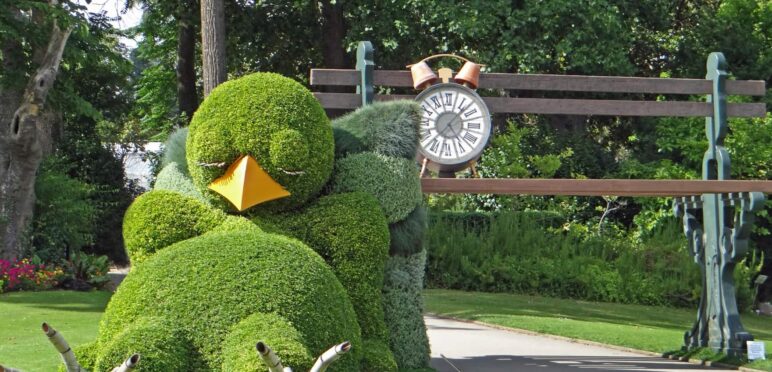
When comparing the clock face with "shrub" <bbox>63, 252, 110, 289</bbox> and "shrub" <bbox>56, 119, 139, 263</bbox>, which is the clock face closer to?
"shrub" <bbox>63, 252, 110, 289</bbox>

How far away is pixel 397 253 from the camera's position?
878 cm

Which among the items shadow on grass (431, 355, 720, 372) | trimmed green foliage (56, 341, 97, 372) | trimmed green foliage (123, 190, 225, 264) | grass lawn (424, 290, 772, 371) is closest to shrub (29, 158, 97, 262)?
grass lawn (424, 290, 772, 371)

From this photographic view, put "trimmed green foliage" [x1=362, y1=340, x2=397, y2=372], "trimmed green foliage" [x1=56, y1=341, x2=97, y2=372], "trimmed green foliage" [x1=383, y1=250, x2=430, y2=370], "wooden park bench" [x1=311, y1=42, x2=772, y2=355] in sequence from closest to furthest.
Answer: "trimmed green foliage" [x1=56, y1=341, x2=97, y2=372] < "trimmed green foliage" [x1=362, y1=340, x2=397, y2=372] < "trimmed green foliage" [x1=383, y1=250, x2=430, y2=370] < "wooden park bench" [x1=311, y1=42, x2=772, y2=355]

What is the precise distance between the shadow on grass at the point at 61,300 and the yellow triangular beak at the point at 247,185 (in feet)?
30.8

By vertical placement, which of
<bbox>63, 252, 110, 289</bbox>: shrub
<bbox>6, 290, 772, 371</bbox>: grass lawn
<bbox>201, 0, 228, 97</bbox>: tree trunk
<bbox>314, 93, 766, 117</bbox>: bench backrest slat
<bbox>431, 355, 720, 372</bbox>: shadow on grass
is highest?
<bbox>201, 0, 228, 97</bbox>: tree trunk

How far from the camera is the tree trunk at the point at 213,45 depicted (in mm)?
15180

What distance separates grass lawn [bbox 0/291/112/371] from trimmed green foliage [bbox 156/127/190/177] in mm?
2752

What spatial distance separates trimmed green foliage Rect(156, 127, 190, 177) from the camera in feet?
28.7

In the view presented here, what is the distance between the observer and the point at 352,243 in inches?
315

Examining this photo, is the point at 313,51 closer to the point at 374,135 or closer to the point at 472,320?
the point at 472,320

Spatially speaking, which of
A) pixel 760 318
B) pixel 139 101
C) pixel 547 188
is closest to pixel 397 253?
pixel 547 188

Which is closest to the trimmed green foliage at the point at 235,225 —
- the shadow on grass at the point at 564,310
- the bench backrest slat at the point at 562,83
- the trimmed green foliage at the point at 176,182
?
the trimmed green foliage at the point at 176,182

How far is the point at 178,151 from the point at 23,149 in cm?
1194

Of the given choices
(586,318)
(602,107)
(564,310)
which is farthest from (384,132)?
(564,310)
